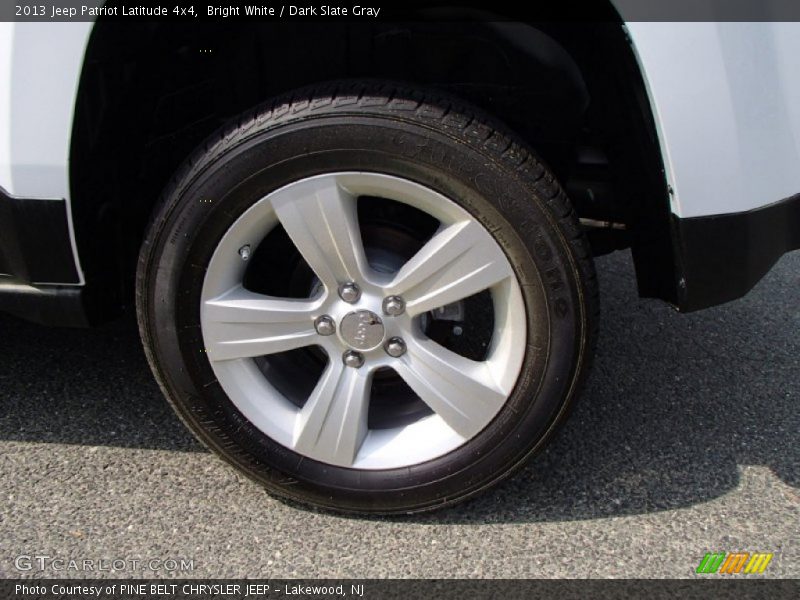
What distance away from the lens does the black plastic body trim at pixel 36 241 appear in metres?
1.68

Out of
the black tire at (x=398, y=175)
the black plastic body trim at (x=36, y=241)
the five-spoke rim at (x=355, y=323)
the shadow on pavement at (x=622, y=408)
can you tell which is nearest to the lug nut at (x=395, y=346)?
the five-spoke rim at (x=355, y=323)

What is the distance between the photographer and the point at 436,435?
1.87m

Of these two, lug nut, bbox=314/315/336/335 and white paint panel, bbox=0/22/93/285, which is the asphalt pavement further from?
white paint panel, bbox=0/22/93/285

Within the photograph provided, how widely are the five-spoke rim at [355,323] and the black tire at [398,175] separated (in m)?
0.03

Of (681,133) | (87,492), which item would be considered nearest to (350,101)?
(681,133)

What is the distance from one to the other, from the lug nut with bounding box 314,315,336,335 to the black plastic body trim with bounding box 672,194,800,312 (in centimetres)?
75

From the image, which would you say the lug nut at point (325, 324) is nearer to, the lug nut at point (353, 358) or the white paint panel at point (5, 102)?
the lug nut at point (353, 358)

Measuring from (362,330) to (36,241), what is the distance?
719 millimetres

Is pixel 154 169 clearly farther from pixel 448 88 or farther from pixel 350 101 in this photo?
pixel 448 88

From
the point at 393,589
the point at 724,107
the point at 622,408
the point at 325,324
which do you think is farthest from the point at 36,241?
the point at 622,408

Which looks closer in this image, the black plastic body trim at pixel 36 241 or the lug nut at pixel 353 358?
the black plastic body trim at pixel 36 241

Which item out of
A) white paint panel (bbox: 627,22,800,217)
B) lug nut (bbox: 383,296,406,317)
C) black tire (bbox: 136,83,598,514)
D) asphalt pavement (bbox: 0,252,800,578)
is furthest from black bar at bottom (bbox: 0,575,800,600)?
white paint panel (bbox: 627,22,800,217)

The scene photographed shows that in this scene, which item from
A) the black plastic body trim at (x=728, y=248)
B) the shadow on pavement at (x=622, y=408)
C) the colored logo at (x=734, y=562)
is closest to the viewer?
the black plastic body trim at (x=728, y=248)

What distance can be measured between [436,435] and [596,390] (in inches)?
28.6
